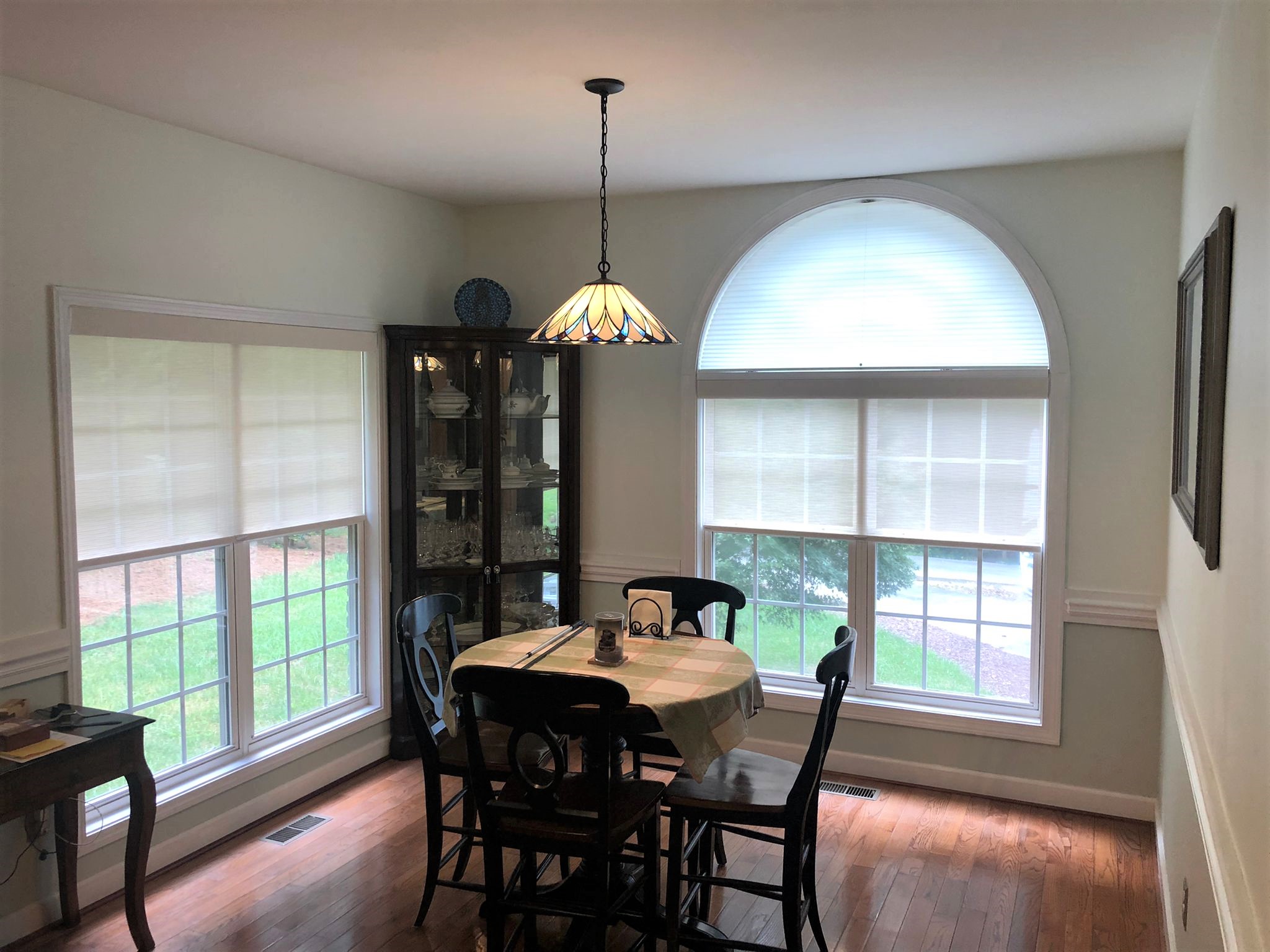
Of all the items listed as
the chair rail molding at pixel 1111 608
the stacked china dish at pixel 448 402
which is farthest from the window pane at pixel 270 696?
the chair rail molding at pixel 1111 608

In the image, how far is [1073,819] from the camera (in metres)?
4.12

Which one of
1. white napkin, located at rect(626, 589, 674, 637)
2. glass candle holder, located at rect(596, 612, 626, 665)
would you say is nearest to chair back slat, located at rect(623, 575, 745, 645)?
white napkin, located at rect(626, 589, 674, 637)

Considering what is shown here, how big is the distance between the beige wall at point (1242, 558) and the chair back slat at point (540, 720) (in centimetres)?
139

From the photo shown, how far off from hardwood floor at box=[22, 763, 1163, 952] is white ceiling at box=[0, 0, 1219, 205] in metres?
2.74

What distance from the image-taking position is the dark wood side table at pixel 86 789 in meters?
2.78

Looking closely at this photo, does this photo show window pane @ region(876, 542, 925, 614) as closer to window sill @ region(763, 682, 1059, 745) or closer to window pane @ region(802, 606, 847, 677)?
window pane @ region(802, 606, 847, 677)

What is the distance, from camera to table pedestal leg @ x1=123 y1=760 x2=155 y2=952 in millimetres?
3086

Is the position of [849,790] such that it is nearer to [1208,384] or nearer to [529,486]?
[529,486]

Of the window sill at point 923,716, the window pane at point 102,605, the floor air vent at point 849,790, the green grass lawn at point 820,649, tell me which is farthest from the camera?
the green grass lawn at point 820,649

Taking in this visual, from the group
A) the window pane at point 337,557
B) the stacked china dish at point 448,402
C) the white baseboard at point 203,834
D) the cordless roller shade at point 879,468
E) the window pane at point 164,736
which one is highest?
the stacked china dish at point 448,402

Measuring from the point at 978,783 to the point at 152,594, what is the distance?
3538mm

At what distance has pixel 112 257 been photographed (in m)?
3.43

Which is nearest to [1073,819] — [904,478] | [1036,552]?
[1036,552]

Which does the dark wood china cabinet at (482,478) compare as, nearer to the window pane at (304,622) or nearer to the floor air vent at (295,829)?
the window pane at (304,622)
